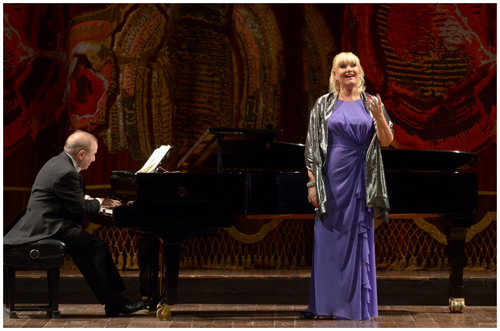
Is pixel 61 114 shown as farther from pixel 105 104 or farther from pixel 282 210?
pixel 282 210

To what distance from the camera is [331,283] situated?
13.9ft

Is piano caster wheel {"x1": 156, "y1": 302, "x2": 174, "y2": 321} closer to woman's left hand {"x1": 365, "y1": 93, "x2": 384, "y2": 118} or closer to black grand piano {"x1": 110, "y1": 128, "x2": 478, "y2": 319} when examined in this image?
black grand piano {"x1": 110, "y1": 128, "x2": 478, "y2": 319}

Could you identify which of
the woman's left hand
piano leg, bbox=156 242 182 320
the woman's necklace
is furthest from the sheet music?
the woman's left hand

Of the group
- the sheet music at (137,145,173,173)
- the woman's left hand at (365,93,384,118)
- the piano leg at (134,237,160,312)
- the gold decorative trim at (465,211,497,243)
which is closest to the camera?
the woman's left hand at (365,93,384,118)

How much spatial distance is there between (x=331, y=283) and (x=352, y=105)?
102cm

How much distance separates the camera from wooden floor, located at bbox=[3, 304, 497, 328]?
164 inches

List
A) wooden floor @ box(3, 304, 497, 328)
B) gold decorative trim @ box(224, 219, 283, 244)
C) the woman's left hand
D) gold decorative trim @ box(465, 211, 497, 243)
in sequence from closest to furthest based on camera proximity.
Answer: the woman's left hand, wooden floor @ box(3, 304, 497, 328), gold decorative trim @ box(465, 211, 497, 243), gold decorative trim @ box(224, 219, 283, 244)

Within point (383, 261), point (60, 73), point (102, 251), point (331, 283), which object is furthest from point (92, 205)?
point (383, 261)

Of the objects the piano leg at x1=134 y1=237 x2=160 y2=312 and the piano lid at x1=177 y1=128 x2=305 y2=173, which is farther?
the piano leg at x1=134 y1=237 x2=160 y2=312

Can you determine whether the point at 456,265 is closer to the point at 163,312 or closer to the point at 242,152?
the point at 242,152

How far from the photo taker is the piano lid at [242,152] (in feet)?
14.1

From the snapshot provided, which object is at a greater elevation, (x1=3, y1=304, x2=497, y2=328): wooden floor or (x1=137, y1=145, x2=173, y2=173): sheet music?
(x1=137, y1=145, x2=173, y2=173): sheet music

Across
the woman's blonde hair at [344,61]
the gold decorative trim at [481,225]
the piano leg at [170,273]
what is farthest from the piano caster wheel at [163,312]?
the gold decorative trim at [481,225]

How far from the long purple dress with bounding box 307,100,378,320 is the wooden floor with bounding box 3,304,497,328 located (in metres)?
0.14
